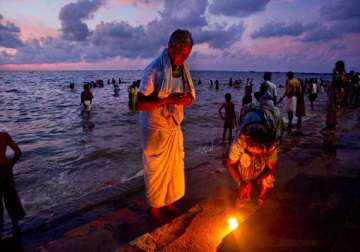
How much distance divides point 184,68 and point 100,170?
476cm

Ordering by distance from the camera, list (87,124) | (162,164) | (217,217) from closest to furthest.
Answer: (162,164) < (217,217) < (87,124)

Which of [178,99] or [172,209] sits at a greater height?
[178,99]

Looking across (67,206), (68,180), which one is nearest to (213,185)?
(67,206)

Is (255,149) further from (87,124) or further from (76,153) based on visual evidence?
(87,124)

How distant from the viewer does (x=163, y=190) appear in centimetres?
323

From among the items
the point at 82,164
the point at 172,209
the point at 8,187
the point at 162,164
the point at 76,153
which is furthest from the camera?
the point at 76,153

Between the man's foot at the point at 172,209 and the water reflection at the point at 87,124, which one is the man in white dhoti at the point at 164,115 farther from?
the water reflection at the point at 87,124

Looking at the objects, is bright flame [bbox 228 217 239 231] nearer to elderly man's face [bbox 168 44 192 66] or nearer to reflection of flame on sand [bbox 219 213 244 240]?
reflection of flame on sand [bbox 219 213 244 240]

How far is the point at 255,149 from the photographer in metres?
3.07

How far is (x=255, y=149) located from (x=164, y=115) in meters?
1.02

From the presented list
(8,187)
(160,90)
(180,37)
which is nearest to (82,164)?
(8,187)

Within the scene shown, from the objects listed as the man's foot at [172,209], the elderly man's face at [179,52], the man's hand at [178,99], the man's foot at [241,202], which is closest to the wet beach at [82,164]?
the man's foot at [172,209]

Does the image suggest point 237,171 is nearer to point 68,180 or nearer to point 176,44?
point 176,44

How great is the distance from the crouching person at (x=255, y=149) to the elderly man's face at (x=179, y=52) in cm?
95
